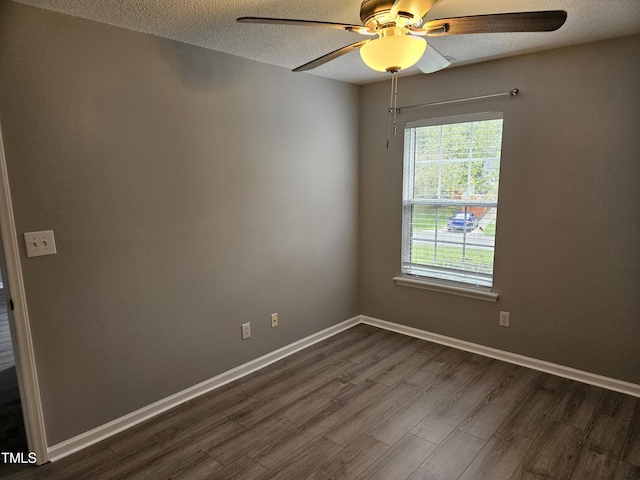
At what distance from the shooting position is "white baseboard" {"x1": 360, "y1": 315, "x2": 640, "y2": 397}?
2.64m

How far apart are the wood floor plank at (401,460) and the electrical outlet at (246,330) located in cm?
133

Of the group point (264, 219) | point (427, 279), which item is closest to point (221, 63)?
point (264, 219)

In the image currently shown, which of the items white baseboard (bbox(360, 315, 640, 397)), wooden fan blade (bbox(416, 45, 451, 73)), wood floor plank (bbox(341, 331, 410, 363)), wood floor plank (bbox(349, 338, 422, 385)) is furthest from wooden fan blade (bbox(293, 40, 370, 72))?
white baseboard (bbox(360, 315, 640, 397))

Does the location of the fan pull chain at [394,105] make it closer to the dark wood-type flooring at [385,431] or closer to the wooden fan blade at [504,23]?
the wooden fan blade at [504,23]

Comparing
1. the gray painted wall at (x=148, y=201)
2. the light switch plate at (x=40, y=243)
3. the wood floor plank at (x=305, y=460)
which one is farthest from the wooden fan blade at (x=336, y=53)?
the wood floor plank at (x=305, y=460)

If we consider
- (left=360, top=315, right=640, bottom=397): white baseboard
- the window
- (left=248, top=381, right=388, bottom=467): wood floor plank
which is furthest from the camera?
the window

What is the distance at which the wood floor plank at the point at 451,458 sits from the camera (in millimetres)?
1935

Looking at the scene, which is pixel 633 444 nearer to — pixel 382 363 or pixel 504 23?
pixel 382 363

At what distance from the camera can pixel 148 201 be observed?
91.5 inches

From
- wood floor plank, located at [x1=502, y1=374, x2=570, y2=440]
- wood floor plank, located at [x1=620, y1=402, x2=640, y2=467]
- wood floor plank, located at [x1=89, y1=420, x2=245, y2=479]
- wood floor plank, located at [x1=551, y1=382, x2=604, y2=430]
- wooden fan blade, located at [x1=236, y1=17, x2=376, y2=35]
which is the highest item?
wooden fan blade, located at [x1=236, y1=17, x2=376, y2=35]

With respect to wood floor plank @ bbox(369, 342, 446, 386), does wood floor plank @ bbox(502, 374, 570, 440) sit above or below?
above

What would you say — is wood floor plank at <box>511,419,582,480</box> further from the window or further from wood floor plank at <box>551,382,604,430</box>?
the window

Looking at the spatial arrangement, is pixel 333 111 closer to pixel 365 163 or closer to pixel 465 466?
pixel 365 163

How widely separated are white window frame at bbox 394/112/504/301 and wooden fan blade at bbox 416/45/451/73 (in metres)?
1.02
